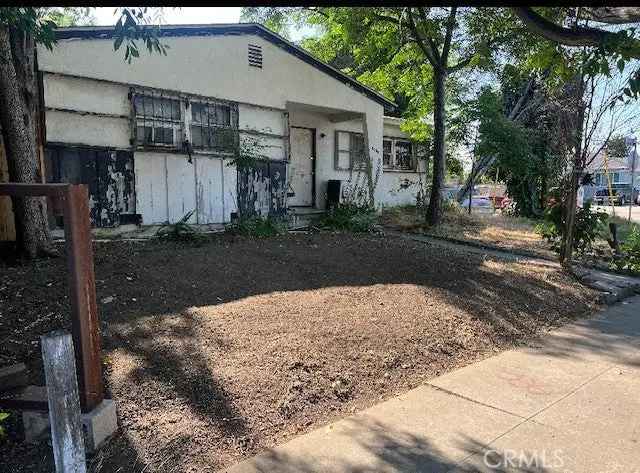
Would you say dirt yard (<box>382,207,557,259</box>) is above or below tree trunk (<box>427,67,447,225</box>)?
below

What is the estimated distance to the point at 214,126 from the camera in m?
10.0

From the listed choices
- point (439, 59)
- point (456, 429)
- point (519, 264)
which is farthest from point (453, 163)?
point (456, 429)

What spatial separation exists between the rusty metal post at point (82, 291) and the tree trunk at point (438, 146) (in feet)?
35.4

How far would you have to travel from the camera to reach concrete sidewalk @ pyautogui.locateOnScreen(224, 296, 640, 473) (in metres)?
2.89

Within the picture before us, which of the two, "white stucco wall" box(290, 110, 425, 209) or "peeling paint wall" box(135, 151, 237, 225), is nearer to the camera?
"peeling paint wall" box(135, 151, 237, 225)

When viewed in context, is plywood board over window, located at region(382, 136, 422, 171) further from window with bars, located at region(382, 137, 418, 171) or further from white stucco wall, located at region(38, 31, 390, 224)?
white stucco wall, located at region(38, 31, 390, 224)

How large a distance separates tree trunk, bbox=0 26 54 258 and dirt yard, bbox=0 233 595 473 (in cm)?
43

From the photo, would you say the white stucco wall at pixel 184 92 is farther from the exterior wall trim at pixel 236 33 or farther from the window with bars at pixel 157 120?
the window with bars at pixel 157 120

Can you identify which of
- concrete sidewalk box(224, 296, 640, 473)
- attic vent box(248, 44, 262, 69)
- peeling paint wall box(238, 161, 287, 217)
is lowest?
concrete sidewalk box(224, 296, 640, 473)

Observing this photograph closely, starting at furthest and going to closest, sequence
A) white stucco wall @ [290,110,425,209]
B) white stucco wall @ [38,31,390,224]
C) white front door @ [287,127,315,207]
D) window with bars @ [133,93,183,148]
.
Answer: white stucco wall @ [290,110,425,209] → white front door @ [287,127,315,207] → window with bars @ [133,93,183,148] → white stucco wall @ [38,31,390,224]

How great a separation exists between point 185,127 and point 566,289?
23.8ft

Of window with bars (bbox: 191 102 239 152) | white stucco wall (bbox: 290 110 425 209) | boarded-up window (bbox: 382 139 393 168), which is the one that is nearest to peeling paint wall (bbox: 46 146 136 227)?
window with bars (bbox: 191 102 239 152)

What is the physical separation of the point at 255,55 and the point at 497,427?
30.7 ft

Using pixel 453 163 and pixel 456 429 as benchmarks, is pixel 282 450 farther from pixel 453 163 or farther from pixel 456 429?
pixel 453 163
